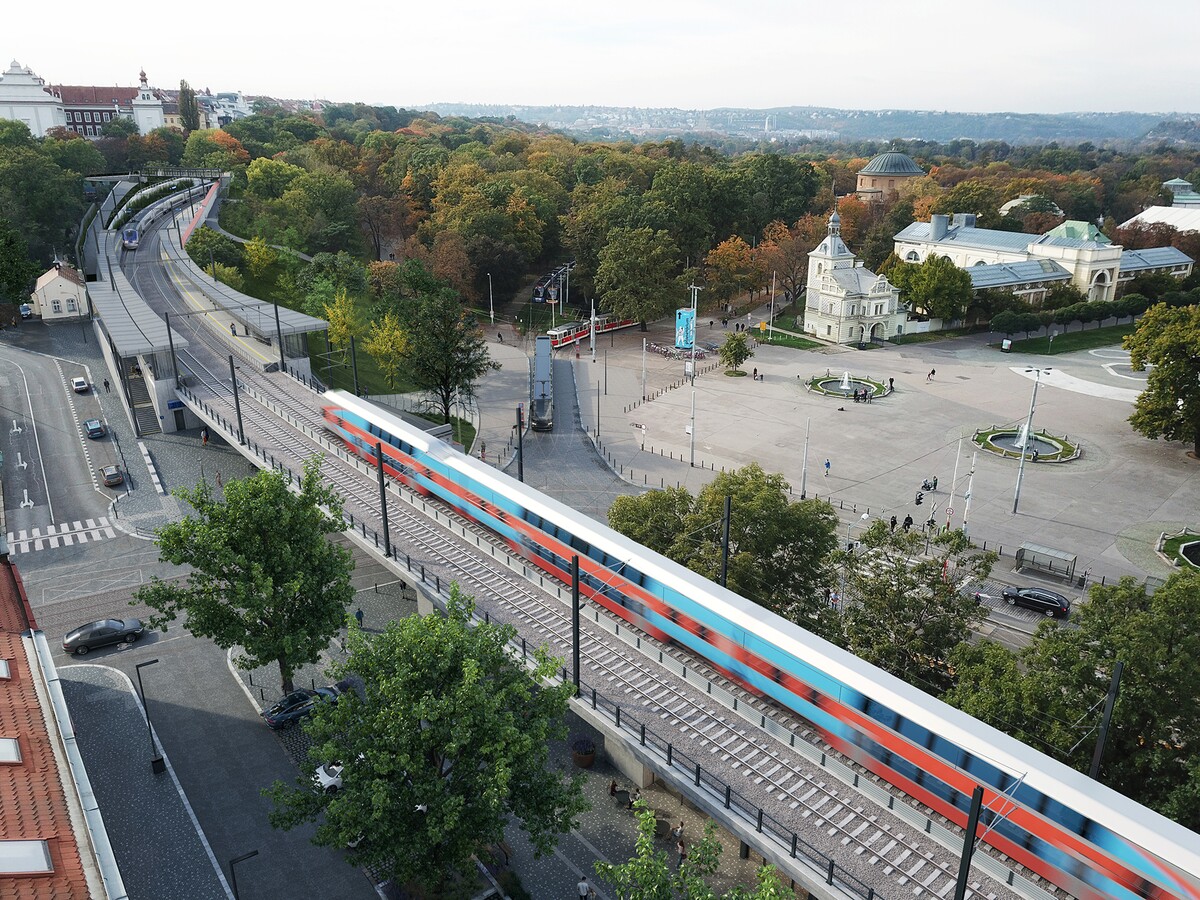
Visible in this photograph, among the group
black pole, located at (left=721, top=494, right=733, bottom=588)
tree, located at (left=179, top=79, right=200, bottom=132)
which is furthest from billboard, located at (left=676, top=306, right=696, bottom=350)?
tree, located at (left=179, top=79, right=200, bottom=132)

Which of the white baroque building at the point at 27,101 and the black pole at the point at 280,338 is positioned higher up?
the white baroque building at the point at 27,101

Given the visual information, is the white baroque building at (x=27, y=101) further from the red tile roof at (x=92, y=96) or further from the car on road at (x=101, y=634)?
the car on road at (x=101, y=634)

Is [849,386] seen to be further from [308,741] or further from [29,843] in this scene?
[29,843]

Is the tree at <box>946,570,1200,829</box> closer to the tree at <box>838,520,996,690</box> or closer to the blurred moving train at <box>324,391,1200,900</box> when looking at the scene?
the blurred moving train at <box>324,391,1200,900</box>

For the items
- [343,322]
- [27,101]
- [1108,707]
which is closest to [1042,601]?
[1108,707]

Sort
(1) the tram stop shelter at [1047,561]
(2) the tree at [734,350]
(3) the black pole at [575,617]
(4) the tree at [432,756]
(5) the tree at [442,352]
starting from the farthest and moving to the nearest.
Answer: (2) the tree at [734,350], (5) the tree at [442,352], (1) the tram stop shelter at [1047,561], (3) the black pole at [575,617], (4) the tree at [432,756]

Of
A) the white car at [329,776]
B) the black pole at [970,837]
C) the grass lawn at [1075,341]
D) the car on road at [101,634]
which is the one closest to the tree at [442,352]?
the car on road at [101,634]
